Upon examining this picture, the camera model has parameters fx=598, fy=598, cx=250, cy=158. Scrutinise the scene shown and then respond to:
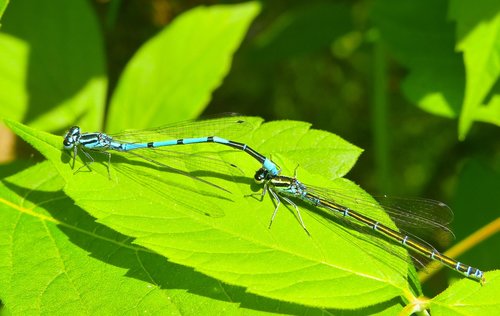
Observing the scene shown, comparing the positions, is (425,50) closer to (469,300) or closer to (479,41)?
(479,41)

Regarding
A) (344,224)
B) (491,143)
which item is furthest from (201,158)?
(491,143)

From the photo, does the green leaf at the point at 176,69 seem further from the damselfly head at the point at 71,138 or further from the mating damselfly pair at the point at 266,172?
the damselfly head at the point at 71,138

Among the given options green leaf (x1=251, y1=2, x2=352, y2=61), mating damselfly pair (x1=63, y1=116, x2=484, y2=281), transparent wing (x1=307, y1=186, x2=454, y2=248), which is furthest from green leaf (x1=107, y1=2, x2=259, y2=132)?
transparent wing (x1=307, y1=186, x2=454, y2=248)

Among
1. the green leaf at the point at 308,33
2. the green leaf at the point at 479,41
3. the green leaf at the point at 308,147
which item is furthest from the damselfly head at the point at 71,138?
the green leaf at the point at 308,33

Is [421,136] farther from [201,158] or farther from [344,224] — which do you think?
[201,158]

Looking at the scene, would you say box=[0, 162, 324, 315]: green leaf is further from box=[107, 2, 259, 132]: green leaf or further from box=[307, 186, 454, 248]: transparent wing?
box=[107, 2, 259, 132]: green leaf
